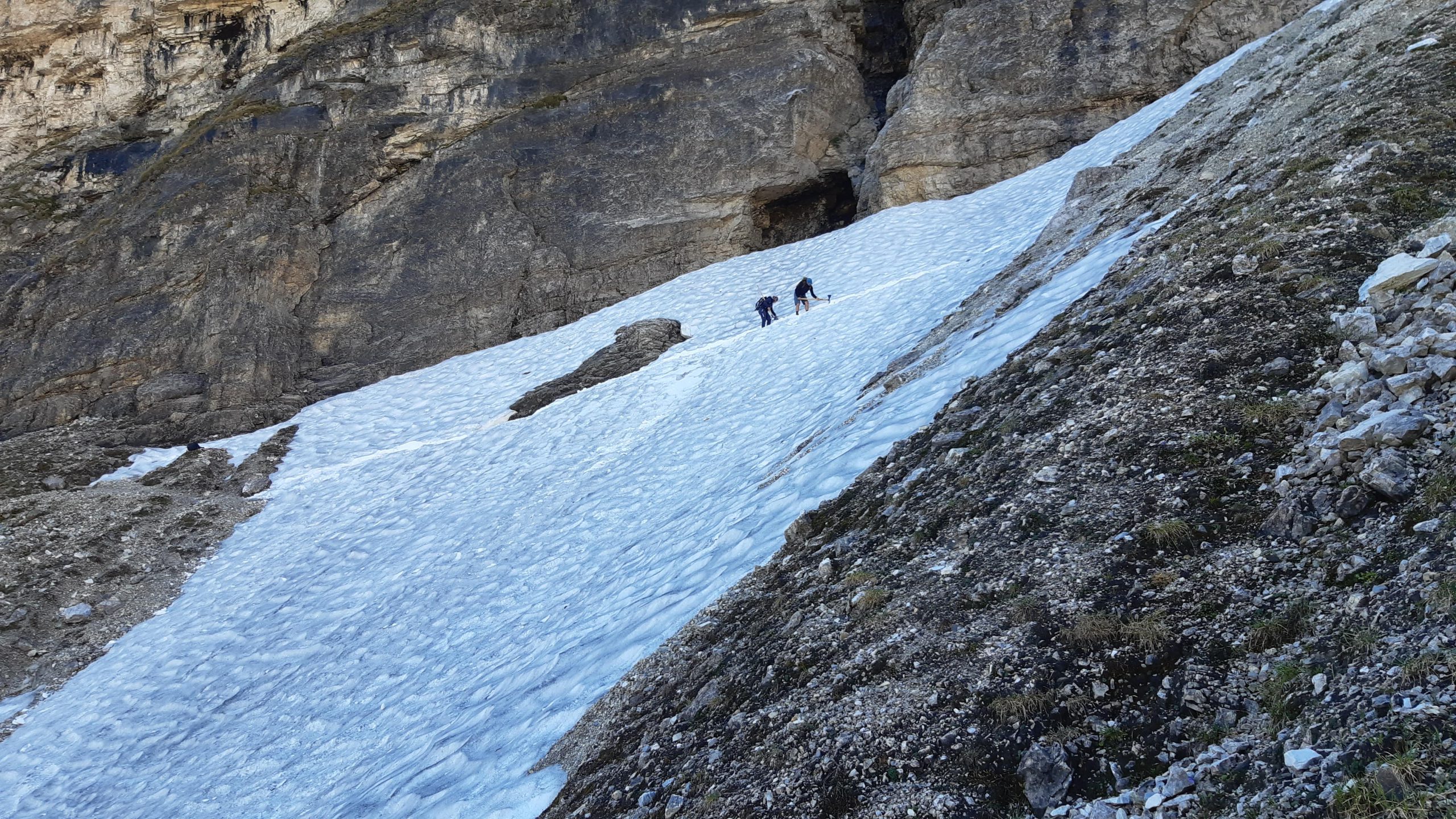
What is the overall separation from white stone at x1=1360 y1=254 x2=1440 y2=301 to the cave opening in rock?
28795 millimetres

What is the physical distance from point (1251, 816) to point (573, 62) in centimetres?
3688

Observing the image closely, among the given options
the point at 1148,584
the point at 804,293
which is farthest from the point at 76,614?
the point at 1148,584

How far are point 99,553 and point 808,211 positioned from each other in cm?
Result: 2587

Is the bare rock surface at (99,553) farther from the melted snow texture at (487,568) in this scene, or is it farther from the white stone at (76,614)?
the melted snow texture at (487,568)

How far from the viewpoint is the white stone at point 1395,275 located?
5980 millimetres

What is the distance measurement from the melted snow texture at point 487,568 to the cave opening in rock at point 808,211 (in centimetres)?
987

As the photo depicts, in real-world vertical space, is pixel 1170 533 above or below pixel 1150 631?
above

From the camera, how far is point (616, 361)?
24.9 metres

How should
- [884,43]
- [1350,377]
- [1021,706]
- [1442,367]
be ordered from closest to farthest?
[1021,706] → [1442,367] → [1350,377] → [884,43]

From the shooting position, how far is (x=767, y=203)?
3478cm

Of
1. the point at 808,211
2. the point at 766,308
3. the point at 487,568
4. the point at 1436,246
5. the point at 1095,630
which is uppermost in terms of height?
the point at 808,211

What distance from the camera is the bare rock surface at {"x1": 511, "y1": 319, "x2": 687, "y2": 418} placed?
24031 millimetres

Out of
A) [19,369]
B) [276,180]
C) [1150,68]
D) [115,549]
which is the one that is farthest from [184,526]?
[1150,68]

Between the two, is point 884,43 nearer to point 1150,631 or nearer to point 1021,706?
point 1150,631
